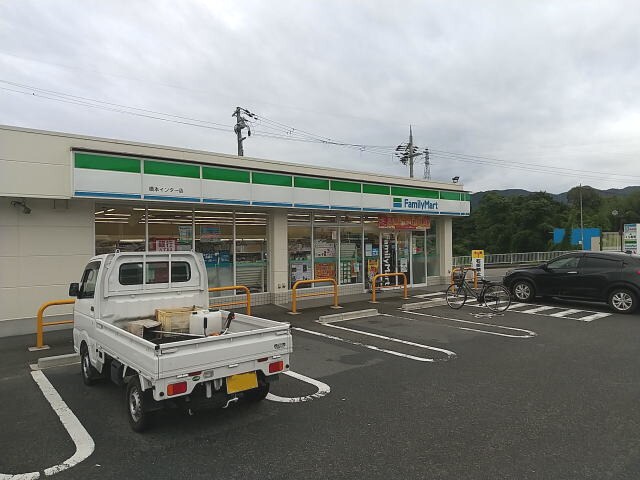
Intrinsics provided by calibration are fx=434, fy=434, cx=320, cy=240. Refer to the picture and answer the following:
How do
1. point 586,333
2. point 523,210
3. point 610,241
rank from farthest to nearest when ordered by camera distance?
point 523,210 < point 610,241 < point 586,333

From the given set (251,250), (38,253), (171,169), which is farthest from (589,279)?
(38,253)

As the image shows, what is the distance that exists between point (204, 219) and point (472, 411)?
934cm

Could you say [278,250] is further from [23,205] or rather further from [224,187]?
[23,205]

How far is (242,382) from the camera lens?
15.0 ft

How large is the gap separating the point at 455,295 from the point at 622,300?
414 centimetres

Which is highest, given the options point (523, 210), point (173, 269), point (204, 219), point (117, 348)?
point (523, 210)

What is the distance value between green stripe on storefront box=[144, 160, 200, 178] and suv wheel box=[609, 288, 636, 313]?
11219mm

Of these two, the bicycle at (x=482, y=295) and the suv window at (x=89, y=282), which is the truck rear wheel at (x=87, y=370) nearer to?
the suv window at (x=89, y=282)

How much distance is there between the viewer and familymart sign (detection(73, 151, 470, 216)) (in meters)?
9.64

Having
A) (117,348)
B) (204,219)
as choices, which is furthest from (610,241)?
(117,348)

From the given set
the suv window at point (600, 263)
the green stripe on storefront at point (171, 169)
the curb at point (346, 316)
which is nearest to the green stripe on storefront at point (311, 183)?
the green stripe on storefront at point (171, 169)

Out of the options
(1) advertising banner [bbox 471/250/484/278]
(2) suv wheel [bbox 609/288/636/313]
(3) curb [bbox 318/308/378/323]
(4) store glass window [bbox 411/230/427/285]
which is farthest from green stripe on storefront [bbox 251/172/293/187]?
(2) suv wheel [bbox 609/288/636/313]

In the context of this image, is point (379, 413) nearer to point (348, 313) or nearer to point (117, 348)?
point (117, 348)

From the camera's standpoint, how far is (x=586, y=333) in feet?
29.5
